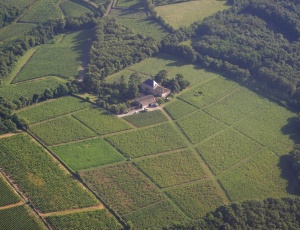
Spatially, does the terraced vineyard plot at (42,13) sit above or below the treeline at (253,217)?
above

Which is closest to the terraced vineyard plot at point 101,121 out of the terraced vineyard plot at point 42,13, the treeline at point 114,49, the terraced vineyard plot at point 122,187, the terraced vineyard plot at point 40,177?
the terraced vineyard plot at point 122,187

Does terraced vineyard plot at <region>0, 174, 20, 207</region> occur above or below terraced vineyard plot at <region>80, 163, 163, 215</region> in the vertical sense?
above

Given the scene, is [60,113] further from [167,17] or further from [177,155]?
[167,17]

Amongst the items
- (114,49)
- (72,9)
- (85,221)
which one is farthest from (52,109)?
(72,9)

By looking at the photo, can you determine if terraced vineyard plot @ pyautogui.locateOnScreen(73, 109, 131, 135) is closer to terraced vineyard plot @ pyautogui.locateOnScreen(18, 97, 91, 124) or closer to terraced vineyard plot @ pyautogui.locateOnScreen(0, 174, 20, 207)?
terraced vineyard plot @ pyautogui.locateOnScreen(18, 97, 91, 124)

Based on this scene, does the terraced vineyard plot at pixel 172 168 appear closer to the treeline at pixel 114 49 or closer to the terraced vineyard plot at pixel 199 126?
the terraced vineyard plot at pixel 199 126

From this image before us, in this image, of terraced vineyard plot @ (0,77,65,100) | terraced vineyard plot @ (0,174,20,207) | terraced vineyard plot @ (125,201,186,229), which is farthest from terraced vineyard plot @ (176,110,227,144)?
terraced vineyard plot @ (0,174,20,207)

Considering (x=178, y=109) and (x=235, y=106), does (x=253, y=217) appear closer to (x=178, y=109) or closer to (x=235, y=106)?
(x=178, y=109)
